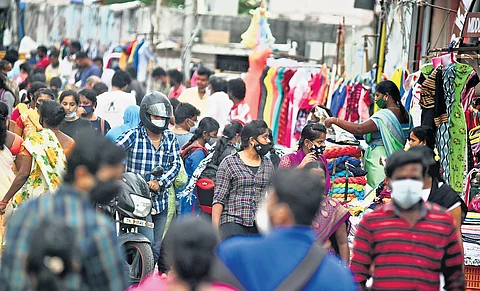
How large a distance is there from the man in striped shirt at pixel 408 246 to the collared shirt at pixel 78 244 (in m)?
1.72

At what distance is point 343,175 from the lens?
432 inches

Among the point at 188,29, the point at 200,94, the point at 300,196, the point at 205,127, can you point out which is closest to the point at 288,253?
the point at 300,196

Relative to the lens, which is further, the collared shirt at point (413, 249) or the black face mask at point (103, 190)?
the collared shirt at point (413, 249)

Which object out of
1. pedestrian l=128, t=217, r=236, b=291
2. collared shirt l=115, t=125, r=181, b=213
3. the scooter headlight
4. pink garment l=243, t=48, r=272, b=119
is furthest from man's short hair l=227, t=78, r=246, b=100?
pedestrian l=128, t=217, r=236, b=291

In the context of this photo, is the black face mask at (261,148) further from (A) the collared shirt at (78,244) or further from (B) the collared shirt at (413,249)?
(A) the collared shirt at (78,244)

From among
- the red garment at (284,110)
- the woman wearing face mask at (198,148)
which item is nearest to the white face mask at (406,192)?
the woman wearing face mask at (198,148)

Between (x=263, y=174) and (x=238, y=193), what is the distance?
0.91 ft

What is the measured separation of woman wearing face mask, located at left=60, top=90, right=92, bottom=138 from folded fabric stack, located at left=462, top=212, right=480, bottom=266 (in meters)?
4.06

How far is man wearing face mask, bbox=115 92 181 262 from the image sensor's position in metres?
10.0

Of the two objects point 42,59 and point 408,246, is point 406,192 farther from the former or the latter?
point 42,59

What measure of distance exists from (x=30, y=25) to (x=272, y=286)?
30.0m

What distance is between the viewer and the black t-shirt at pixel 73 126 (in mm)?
11141

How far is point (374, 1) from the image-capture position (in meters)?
16.2

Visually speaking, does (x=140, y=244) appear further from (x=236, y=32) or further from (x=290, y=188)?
(x=236, y=32)
